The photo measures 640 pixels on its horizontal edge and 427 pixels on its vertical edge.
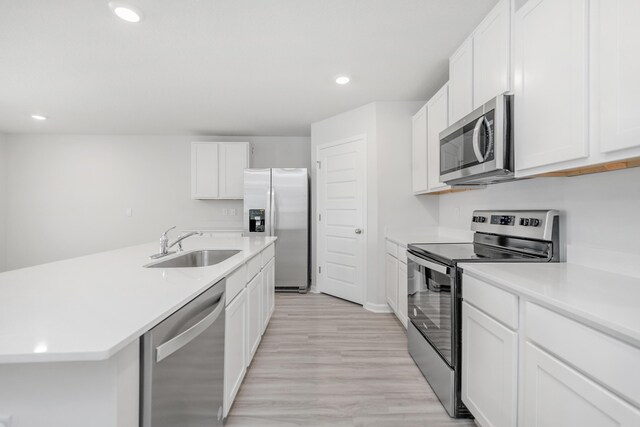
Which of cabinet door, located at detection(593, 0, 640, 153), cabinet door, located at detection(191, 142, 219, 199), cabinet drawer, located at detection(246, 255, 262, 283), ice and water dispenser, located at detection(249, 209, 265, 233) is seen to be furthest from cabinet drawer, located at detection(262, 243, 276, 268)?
cabinet door, located at detection(191, 142, 219, 199)

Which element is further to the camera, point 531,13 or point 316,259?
point 316,259

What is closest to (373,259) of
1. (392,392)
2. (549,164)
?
(392,392)

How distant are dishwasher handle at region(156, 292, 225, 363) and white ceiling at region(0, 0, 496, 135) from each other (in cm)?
180

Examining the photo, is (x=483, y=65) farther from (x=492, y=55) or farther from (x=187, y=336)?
(x=187, y=336)

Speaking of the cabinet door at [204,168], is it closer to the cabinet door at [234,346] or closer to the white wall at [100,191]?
the white wall at [100,191]

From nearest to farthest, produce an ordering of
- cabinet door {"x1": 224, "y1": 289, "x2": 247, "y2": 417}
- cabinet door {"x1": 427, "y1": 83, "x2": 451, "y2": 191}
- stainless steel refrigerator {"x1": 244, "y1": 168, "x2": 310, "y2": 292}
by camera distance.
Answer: cabinet door {"x1": 224, "y1": 289, "x2": 247, "y2": 417}
cabinet door {"x1": 427, "y1": 83, "x2": 451, "y2": 191}
stainless steel refrigerator {"x1": 244, "y1": 168, "x2": 310, "y2": 292}

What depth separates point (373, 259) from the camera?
3404 millimetres

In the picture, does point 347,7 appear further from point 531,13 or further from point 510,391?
point 510,391

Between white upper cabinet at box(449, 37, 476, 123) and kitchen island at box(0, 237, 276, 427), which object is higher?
white upper cabinet at box(449, 37, 476, 123)

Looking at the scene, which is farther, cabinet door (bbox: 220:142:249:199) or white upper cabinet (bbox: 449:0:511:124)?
cabinet door (bbox: 220:142:249:199)

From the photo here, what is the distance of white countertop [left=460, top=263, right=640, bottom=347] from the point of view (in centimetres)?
79

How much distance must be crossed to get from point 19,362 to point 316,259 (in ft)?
12.0

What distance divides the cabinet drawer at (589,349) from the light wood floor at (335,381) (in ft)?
2.93

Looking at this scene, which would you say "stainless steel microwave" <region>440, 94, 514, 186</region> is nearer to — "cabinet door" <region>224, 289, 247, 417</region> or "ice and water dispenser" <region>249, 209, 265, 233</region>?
"cabinet door" <region>224, 289, 247, 417</region>
